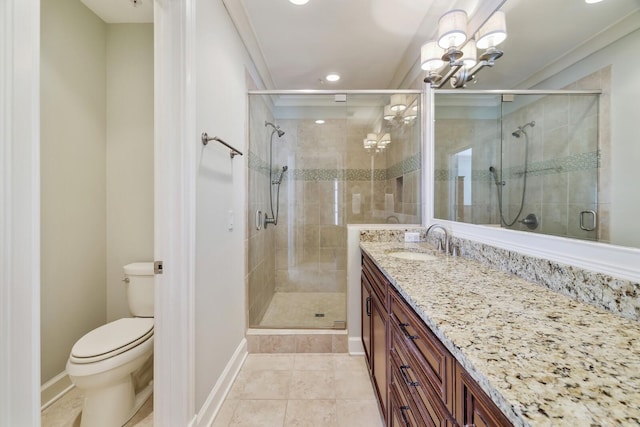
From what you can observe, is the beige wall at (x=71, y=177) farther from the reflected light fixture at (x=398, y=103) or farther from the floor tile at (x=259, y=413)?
the reflected light fixture at (x=398, y=103)

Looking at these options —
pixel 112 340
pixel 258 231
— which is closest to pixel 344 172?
pixel 258 231

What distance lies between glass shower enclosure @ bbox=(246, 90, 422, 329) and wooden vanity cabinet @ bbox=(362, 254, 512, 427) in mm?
963

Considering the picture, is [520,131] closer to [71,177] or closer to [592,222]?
[592,222]

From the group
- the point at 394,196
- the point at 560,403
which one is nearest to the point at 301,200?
the point at 394,196

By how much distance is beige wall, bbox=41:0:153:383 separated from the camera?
5.32 ft

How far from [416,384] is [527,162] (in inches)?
40.4

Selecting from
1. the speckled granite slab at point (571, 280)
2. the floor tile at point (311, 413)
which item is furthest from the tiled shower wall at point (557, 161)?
the floor tile at point (311, 413)

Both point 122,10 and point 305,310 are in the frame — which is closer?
point 122,10

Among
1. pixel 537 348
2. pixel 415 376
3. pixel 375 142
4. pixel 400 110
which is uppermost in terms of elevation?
pixel 400 110

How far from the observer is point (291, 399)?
64.2 inches

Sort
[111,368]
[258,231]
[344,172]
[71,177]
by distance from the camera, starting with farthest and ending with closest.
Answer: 1. [344,172]
2. [258,231]
3. [71,177]
4. [111,368]

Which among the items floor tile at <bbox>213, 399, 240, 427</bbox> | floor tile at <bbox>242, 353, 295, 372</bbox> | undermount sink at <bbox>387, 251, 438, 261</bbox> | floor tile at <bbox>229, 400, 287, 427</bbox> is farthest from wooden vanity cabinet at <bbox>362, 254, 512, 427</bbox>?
floor tile at <bbox>213, 399, 240, 427</bbox>

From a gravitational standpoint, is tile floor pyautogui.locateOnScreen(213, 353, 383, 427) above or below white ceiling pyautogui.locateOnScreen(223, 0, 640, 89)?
below

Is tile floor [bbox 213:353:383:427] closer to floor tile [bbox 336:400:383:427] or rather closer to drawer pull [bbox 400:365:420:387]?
floor tile [bbox 336:400:383:427]
